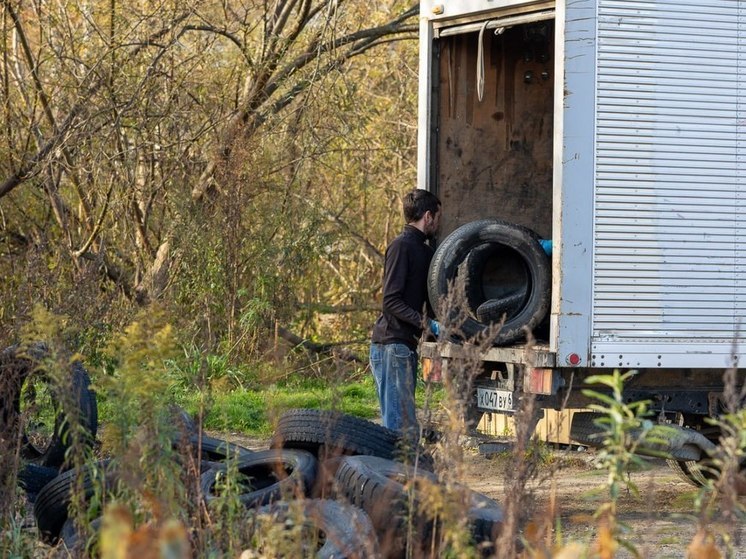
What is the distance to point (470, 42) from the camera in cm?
873

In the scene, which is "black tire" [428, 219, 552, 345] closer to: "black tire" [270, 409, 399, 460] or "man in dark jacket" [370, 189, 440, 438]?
"man in dark jacket" [370, 189, 440, 438]

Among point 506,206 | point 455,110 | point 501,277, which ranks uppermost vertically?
point 455,110

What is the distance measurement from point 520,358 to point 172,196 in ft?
22.0

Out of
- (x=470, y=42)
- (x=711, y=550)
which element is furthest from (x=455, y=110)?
(x=711, y=550)

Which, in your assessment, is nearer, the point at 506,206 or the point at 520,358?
the point at 520,358

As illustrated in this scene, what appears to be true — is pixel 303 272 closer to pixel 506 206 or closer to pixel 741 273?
pixel 506 206

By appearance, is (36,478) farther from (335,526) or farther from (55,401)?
(335,526)

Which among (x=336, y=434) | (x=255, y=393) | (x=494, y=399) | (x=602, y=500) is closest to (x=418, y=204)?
(x=494, y=399)

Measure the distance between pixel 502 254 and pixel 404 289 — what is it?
2.89 feet

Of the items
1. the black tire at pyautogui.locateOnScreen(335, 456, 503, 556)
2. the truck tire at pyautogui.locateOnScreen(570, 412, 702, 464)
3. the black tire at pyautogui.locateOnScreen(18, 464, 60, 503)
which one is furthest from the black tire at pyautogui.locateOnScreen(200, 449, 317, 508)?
the truck tire at pyautogui.locateOnScreen(570, 412, 702, 464)

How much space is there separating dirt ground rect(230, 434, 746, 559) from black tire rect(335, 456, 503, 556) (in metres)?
0.48

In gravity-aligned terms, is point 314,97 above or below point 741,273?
above

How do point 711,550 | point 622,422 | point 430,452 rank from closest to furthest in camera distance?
point 711,550 → point 622,422 → point 430,452

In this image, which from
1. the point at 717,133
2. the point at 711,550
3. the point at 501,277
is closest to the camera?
the point at 711,550
